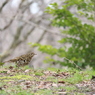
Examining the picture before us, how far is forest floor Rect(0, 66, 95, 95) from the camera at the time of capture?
614cm

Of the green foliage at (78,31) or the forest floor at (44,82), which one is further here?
the green foliage at (78,31)

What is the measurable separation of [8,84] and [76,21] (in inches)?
249

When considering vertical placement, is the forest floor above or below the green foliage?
above

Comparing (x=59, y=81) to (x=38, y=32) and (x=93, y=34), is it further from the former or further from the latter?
(x=38, y=32)

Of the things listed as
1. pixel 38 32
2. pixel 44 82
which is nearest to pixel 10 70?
pixel 44 82

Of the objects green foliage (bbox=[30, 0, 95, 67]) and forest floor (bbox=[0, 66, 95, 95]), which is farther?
green foliage (bbox=[30, 0, 95, 67])

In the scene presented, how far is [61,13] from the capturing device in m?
12.4

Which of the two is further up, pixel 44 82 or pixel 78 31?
pixel 44 82

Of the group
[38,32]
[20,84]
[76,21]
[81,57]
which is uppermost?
[20,84]

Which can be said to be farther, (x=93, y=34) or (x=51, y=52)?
A: (x=51, y=52)

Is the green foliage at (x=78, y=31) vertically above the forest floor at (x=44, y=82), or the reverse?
the forest floor at (x=44, y=82)

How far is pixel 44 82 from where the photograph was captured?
7.04m

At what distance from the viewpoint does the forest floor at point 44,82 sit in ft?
20.1

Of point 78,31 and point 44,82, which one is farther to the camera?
point 78,31
